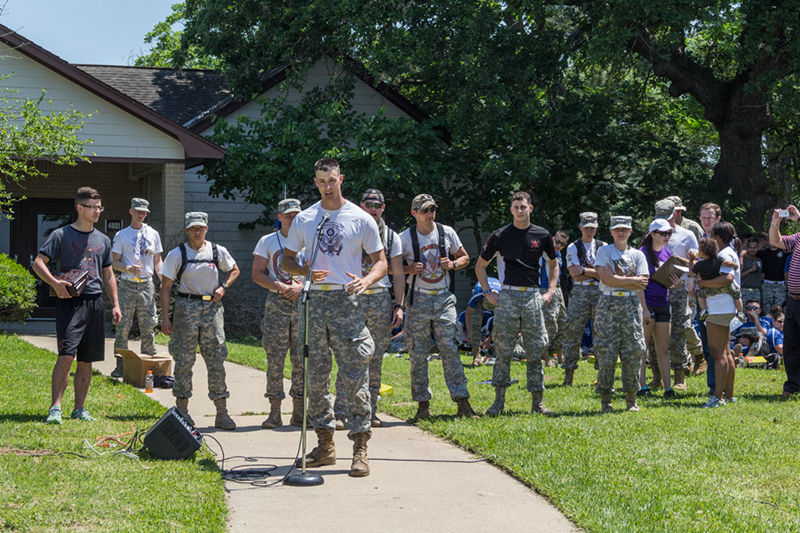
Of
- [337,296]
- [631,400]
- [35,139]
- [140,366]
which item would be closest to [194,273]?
[337,296]

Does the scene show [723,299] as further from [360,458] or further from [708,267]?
[360,458]

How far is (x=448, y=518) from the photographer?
5750mm

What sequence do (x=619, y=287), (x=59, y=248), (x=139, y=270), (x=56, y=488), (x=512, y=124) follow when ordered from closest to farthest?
(x=56, y=488)
(x=59, y=248)
(x=619, y=287)
(x=139, y=270)
(x=512, y=124)

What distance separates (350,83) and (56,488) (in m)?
17.0

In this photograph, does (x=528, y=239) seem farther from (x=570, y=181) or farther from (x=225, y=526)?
(x=570, y=181)

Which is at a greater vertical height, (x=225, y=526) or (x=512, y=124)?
(x=512, y=124)

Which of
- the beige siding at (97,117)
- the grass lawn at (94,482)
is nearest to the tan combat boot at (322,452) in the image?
the grass lawn at (94,482)

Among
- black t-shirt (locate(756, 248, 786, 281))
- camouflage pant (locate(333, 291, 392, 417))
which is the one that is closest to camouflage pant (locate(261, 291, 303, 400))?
camouflage pant (locate(333, 291, 392, 417))

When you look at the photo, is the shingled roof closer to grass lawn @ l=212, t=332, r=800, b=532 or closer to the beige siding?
the beige siding

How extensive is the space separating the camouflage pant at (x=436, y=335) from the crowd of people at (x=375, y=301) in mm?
14

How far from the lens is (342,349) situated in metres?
6.80

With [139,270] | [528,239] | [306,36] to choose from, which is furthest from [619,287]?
[306,36]

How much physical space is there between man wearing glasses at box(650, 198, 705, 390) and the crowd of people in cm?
3

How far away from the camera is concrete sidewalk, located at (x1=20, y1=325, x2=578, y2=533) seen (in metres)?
5.62
